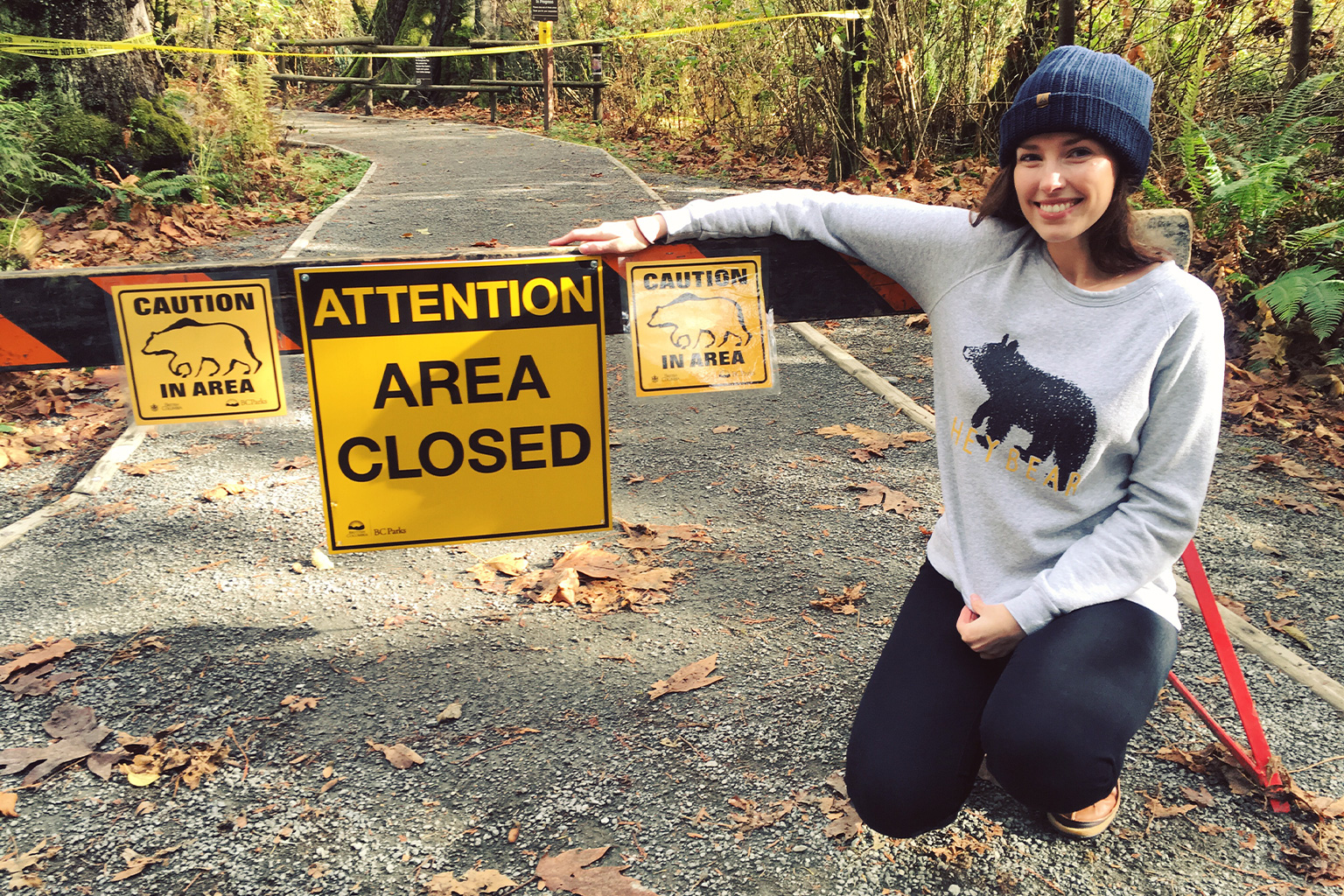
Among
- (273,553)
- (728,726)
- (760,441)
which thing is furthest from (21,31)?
(728,726)

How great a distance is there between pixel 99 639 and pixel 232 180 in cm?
803

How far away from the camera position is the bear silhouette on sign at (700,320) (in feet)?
7.72

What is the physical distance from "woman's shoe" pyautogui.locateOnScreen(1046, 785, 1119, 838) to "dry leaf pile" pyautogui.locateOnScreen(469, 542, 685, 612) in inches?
58.3

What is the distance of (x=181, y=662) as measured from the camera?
9.84ft

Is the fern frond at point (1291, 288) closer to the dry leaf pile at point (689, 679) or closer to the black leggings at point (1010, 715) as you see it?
the black leggings at point (1010, 715)

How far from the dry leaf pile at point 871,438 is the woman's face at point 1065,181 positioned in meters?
2.62

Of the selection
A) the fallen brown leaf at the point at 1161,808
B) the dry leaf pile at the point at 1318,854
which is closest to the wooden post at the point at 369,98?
the fallen brown leaf at the point at 1161,808

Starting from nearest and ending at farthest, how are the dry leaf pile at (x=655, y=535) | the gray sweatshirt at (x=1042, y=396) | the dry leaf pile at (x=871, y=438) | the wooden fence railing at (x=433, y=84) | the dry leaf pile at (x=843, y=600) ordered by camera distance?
the gray sweatshirt at (x=1042, y=396) < the dry leaf pile at (x=843, y=600) < the dry leaf pile at (x=655, y=535) < the dry leaf pile at (x=871, y=438) < the wooden fence railing at (x=433, y=84)

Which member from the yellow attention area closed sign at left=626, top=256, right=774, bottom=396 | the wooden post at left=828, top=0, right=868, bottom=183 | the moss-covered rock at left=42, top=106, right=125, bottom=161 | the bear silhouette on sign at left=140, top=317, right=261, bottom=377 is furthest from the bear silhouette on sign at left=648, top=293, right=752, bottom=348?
the moss-covered rock at left=42, top=106, right=125, bottom=161

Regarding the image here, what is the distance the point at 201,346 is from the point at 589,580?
1.68 metres

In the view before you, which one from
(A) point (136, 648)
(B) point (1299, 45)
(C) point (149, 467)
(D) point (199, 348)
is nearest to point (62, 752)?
(A) point (136, 648)

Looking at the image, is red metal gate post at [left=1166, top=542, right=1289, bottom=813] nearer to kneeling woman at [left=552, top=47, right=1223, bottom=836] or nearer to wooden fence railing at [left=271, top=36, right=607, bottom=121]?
kneeling woman at [left=552, top=47, right=1223, bottom=836]

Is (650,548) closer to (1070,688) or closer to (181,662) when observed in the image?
(181,662)

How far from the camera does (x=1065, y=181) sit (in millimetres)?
2000
